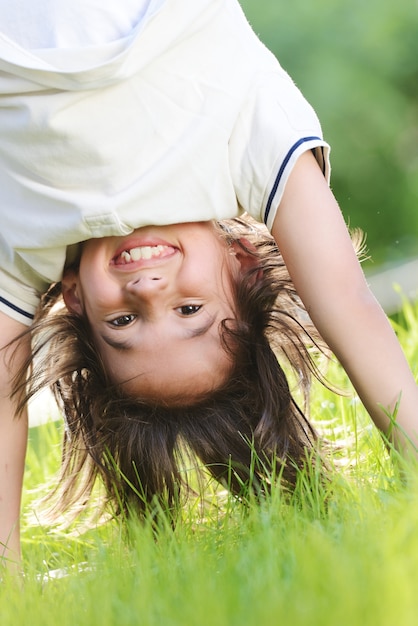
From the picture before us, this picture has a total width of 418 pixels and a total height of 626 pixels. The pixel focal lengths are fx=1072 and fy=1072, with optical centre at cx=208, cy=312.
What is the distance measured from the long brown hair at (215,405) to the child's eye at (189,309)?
73 millimetres

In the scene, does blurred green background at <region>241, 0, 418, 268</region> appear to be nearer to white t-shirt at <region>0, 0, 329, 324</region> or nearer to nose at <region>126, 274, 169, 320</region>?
white t-shirt at <region>0, 0, 329, 324</region>

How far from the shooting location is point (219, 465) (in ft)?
7.70

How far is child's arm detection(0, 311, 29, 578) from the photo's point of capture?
7.82 ft

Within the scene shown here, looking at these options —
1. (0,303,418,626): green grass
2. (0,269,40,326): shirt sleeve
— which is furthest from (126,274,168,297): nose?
(0,303,418,626): green grass

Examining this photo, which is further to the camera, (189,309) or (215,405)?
(215,405)

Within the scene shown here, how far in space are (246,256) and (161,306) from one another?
31 centimetres

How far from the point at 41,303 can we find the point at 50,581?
28.4 inches

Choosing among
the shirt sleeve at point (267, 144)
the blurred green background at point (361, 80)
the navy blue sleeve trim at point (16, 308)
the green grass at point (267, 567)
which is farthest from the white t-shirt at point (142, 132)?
the blurred green background at point (361, 80)

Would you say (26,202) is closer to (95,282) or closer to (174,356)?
(95,282)

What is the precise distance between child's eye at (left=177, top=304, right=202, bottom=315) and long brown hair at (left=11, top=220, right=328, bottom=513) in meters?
0.07

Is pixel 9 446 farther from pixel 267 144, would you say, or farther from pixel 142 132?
pixel 267 144

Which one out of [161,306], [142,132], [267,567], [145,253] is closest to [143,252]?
[145,253]

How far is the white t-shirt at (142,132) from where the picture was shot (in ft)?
6.88

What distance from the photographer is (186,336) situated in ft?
7.04
